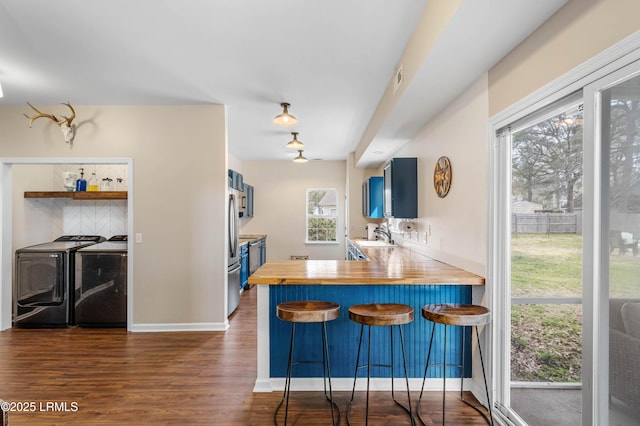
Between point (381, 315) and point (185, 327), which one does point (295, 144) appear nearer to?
point (185, 327)

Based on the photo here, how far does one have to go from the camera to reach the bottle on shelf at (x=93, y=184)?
448 centimetres

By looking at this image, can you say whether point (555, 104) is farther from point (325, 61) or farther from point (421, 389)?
point (421, 389)

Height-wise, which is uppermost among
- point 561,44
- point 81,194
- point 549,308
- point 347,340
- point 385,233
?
point 561,44

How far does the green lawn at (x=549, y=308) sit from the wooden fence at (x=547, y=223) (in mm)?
32

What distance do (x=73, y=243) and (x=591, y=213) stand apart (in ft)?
17.9

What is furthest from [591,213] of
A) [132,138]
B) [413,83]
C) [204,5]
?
[132,138]

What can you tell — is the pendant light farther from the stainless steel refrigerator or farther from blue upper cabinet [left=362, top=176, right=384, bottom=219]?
blue upper cabinet [left=362, top=176, right=384, bottom=219]

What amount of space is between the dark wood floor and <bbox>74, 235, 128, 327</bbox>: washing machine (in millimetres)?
243

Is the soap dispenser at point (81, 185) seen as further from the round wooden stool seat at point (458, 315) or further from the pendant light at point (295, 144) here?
the round wooden stool seat at point (458, 315)

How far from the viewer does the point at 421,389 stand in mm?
2498

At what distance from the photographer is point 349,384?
101 inches

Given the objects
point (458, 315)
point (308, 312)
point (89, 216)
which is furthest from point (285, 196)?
point (458, 315)

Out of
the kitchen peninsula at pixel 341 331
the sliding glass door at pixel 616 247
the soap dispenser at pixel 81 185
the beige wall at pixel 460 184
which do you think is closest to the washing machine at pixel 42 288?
the soap dispenser at pixel 81 185

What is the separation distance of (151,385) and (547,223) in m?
3.08
